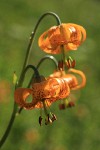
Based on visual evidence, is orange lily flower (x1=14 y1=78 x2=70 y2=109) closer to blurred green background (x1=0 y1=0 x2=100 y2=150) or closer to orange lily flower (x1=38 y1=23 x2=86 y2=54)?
orange lily flower (x1=38 y1=23 x2=86 y2=54)

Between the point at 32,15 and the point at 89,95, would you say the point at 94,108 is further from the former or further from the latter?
the point at 32,15

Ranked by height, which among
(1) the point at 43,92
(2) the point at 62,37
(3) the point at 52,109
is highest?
(2) the point at 62,37

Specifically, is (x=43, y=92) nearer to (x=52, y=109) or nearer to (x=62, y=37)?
(x=62, y=37)

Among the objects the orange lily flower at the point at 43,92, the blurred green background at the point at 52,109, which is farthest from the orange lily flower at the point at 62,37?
the blurred green background at the point at 52,109

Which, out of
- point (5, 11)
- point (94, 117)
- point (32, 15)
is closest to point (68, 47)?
point (94, 117)

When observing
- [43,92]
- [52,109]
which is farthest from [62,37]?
[52,109]

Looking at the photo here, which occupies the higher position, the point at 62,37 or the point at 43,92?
the point at 62,37

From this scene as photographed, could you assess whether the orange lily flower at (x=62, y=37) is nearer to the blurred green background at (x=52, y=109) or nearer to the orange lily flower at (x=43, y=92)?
the orange lily flower at (x=43, y=92)
